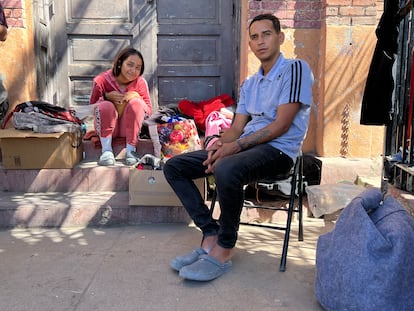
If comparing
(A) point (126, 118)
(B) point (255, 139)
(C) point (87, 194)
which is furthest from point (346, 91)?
(C) point (87, 194)

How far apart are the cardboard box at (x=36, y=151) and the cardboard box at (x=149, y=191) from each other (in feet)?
2.70

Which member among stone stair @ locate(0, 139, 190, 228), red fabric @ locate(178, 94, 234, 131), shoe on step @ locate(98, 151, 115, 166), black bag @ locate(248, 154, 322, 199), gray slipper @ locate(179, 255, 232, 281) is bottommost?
gray slipper @ locate(179, 255, 232, 281)

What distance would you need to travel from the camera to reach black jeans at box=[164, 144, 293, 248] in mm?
2510

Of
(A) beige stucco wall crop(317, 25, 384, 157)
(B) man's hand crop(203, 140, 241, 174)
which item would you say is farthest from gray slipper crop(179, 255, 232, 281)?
(A) beige stucco wall crop(317, 25, 384, 157)

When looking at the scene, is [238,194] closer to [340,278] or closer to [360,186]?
[340,278]

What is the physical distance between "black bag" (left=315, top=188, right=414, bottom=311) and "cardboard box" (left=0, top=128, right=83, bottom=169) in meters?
2.68

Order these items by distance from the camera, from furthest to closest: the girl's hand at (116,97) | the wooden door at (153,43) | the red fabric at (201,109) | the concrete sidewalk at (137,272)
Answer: the wooden door at (153,43) < the red fabric at (201,109) < the girl's hand at (116,97) < the concrete sidewalk at (137,272)

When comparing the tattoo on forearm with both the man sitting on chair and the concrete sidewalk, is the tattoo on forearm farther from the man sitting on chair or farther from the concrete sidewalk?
the concrete sidewalk

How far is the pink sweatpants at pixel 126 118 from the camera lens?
4.16 meters

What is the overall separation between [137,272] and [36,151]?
1.84 m

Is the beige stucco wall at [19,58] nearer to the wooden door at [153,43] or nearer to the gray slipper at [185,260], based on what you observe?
the wooden door at [153,43]

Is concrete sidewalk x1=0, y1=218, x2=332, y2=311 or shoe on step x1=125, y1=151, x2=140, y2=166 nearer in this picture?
concrete sidewalk x1=0, y1=218, x2=332, y2=311

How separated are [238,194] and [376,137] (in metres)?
2.42

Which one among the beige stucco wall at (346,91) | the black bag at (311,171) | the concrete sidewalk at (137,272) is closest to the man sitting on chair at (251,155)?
the concrete sidewalk at (137,272)
